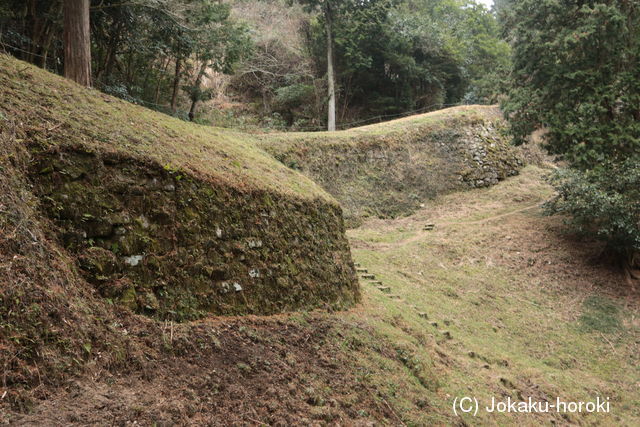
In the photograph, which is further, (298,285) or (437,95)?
(437,95)

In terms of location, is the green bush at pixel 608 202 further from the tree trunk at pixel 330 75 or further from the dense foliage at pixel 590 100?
the tree trunk at pixel 330 75

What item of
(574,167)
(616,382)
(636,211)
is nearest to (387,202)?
(574,167)

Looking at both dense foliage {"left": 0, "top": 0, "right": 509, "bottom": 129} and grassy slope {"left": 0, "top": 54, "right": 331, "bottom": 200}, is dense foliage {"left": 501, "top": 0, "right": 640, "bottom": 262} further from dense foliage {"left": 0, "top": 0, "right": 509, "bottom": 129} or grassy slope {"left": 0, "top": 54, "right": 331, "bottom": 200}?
grassy slope {"left": 0, "top": 54, "right": 331, "bottom": 200}

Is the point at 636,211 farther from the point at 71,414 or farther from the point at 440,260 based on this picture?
the point at 71,414

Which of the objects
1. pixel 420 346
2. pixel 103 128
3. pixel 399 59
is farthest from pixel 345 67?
pixel 103 128

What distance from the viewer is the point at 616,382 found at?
9.95 meters

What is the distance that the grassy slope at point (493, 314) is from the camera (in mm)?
7156

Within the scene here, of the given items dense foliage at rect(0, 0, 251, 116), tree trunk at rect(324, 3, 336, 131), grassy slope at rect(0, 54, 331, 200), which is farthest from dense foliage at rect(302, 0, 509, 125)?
grassy slope at rect(0, 54, 331, 200)

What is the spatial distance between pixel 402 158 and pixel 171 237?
1695 centimetres

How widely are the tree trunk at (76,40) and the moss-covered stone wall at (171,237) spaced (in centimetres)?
433

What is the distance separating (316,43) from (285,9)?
14.3ft

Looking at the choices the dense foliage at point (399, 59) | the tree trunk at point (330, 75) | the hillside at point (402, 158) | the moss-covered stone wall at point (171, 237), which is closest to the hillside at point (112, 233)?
the moss-covered stone wall at point (171, 237)

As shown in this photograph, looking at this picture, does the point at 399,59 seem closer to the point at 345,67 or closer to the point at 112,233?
the point at 345,67

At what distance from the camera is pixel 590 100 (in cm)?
1456
